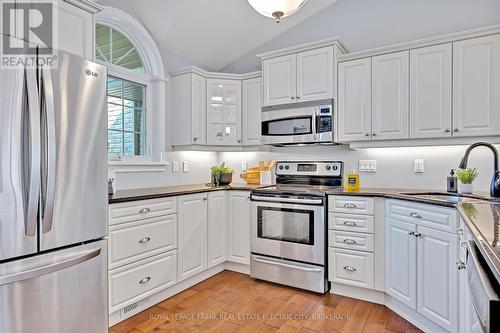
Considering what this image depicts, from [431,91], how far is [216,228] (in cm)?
241

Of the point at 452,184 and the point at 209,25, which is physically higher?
the point at 209,25

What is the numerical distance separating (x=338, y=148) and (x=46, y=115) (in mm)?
2700

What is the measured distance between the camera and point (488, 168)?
104 inches

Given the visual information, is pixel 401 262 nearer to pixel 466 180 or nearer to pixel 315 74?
pixel 466 180

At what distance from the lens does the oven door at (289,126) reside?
124 inches

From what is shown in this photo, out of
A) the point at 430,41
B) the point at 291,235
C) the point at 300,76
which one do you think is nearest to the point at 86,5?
the point at 300,76

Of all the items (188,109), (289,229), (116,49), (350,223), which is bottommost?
(289,229)

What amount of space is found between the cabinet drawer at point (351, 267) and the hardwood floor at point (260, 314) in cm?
17

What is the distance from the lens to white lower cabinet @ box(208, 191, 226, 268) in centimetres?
314

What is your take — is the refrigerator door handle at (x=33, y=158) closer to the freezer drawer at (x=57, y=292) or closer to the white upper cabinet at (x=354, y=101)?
the freezer drawer at (x=57, y=292)

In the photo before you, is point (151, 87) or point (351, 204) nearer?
point (351, 204)

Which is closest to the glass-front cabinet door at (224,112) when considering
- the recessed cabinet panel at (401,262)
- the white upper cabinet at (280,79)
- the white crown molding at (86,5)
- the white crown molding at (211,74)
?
the white crown molding at (211,74)

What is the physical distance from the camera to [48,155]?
61.4 inches

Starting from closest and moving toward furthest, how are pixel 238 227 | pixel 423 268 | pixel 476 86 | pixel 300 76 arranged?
pixel 423 268 < pixel 476 86 < pixel 300 76 < pixel 238 227
